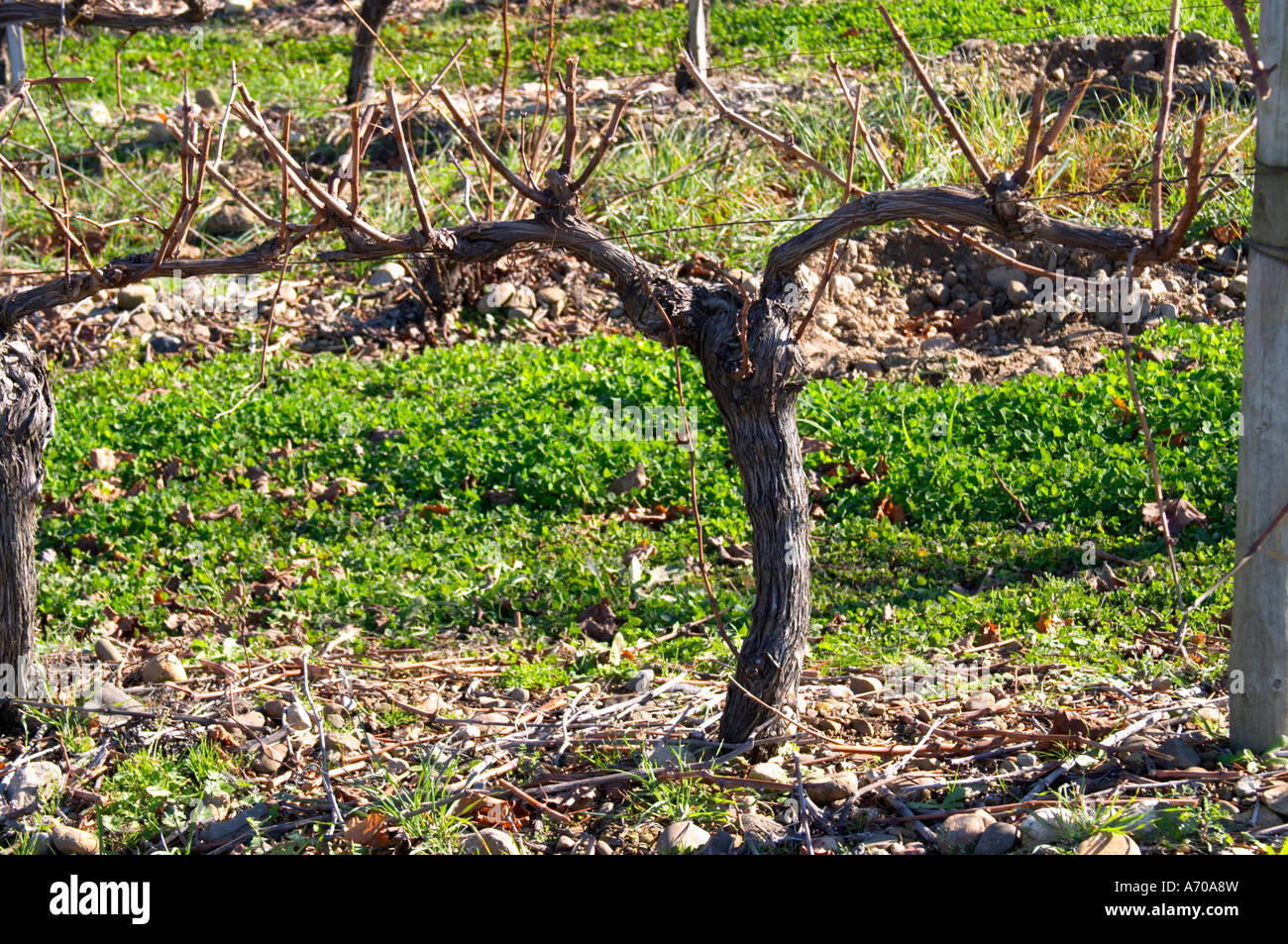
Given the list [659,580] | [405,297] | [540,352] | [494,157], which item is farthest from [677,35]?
[494,157]

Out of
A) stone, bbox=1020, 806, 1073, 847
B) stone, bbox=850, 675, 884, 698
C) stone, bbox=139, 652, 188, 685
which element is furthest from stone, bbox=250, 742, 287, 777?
stone, bbox=1020, 806, 1073, 847

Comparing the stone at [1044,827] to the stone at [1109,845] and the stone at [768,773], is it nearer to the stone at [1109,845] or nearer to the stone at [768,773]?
the stone at [1109,845]

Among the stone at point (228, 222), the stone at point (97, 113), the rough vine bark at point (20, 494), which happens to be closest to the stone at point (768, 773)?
the rough vine bark at point (20, 494)

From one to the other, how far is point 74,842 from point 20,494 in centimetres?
114

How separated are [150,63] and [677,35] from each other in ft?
18.3

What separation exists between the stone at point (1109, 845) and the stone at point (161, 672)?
309 cm

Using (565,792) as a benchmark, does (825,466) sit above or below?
above

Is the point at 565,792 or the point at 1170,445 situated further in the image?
the point at 1170,445

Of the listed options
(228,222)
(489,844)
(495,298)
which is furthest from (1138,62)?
(489,844)

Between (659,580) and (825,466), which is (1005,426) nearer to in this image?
(825,466)

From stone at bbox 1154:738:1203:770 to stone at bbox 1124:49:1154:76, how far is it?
313 inches

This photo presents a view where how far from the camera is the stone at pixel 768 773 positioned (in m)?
3.30

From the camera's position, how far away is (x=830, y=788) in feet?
10.6

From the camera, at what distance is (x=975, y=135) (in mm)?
8273
